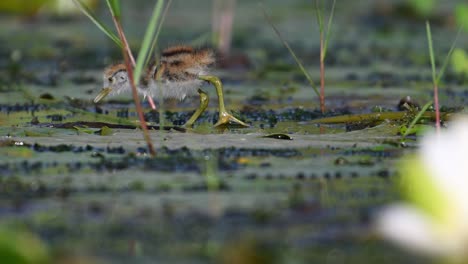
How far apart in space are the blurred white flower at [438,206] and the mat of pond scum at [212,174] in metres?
0.17

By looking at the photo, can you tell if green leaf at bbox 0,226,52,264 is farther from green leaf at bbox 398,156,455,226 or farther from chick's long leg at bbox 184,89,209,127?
chick's long leg at bbox 184,89,209,127

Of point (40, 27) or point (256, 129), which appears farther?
point (40, 27)

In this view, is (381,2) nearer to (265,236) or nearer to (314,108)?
(314,108)

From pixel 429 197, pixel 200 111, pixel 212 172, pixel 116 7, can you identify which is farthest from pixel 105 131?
pixel 429 197

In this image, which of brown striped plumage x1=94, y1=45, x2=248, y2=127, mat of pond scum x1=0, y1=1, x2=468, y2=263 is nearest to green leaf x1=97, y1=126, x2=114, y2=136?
mat of pond scum x1=0, y1=1, x2=468, y2=263

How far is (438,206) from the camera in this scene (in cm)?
250

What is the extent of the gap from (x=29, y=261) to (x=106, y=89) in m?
3.41

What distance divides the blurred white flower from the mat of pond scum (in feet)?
0.55

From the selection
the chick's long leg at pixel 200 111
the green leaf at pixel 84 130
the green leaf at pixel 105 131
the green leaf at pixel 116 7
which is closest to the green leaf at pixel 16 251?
the green leaf at pixel 116 7

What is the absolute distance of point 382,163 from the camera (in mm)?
4043

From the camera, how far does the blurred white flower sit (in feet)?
8.09

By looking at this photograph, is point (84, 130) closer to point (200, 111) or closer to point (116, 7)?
point (200, 111)

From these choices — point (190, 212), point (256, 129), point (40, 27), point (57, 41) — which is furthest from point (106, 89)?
point (40, 27)

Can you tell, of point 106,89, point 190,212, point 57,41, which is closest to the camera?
point 190,212
